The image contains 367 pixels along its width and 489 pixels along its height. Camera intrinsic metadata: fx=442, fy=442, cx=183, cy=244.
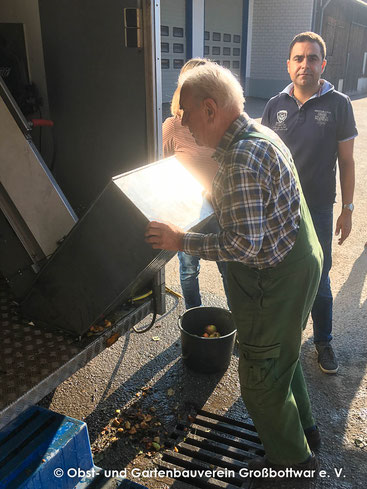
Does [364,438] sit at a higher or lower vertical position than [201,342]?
lower

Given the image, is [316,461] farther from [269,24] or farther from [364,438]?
[269,24]

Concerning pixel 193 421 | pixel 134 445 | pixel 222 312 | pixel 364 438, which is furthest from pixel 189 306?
pixel 364 438

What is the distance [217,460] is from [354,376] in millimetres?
1227

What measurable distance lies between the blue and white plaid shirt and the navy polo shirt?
116 cm

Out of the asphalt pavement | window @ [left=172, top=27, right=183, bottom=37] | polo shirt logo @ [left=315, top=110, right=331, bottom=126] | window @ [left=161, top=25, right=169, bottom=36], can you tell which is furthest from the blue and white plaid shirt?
window @ [left=172, top=27, right=183, bottom=37]

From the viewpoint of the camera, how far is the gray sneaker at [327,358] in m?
3.12

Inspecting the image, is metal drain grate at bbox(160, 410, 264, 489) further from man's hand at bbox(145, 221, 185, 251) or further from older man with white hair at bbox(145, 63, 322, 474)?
man's hand at bbox(145, 221, 185, 251)

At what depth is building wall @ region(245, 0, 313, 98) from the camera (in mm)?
15883

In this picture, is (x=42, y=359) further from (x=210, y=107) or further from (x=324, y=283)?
(x=324, y=283)

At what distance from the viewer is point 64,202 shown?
269 cm

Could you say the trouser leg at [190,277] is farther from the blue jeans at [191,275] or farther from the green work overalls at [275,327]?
the green work overalls at [275,327]

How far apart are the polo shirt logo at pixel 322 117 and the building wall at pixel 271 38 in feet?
47.9

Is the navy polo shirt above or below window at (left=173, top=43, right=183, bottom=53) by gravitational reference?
below

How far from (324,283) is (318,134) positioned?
102 centimetres
